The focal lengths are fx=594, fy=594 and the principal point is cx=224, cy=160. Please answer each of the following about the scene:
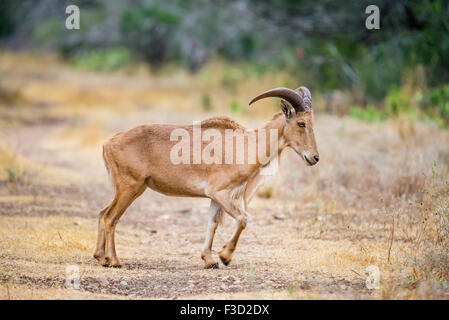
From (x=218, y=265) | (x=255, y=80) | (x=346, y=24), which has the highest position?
(x=346, y=24)

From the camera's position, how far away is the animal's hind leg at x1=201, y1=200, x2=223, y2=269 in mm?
6754

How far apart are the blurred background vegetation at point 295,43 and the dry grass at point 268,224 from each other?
2113 millimetres

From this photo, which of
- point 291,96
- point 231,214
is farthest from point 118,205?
point 291,96

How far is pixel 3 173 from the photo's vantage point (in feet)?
35.9

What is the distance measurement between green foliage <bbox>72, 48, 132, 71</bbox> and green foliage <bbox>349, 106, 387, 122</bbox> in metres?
17.0

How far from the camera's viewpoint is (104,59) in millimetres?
30453

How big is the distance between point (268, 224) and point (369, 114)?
19.1 feet

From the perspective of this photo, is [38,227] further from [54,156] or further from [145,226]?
[54,156]

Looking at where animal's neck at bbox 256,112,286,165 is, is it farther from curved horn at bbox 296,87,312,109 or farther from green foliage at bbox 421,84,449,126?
green foliage at bbox 421,84,449,126

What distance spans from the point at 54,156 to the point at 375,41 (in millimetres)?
9943

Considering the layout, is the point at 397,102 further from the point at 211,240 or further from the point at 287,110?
the point at 211,240

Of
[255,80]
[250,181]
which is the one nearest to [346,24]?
[255,80]

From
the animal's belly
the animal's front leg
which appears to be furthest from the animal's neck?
the animal's belly

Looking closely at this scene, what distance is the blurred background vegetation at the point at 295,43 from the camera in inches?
571
